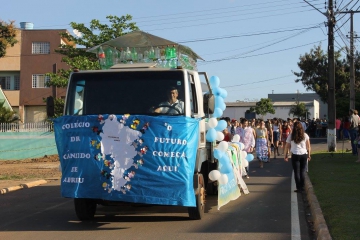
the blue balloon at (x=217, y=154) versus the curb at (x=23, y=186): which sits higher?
the blue balloon at (x=217, y=154)

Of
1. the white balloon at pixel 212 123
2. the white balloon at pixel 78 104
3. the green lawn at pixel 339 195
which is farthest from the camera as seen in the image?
the white balloon at pixel 212 123

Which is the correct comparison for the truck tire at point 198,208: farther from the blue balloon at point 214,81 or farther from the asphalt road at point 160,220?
the blue balloon at point 214,81

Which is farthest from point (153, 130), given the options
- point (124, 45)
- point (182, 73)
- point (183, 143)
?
point (124, 45)

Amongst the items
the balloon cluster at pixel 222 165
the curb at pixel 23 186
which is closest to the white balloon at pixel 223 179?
the balloon cluster at pixel 222 165

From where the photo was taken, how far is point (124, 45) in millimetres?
12086

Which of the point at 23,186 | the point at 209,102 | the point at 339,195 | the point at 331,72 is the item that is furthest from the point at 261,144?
the point at 209,102

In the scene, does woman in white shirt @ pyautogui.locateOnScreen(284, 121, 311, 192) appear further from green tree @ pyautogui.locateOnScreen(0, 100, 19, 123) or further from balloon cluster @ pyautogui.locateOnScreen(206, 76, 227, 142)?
green tree @ pyautogui.locateOnScreen(0, 100, 19, 123)

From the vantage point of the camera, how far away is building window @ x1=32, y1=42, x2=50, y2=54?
48188mm

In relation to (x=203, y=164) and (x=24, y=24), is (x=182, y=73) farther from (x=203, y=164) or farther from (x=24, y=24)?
(x=24, y=24)

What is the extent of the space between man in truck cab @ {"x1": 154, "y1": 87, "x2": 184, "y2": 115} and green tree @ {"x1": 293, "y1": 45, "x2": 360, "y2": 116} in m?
50.5

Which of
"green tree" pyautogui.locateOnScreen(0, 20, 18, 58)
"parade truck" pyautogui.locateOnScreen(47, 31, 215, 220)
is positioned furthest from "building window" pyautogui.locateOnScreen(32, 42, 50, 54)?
"parade truck" pyautogui.locateOnScreen(47, 31, 215, 220)

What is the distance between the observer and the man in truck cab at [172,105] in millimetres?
9945

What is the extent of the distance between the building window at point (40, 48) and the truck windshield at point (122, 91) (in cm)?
3916

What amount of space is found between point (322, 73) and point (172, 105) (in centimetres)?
5199
